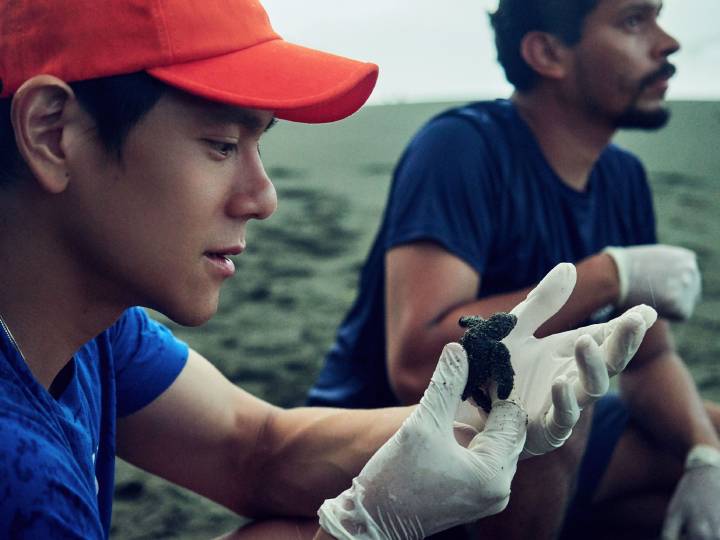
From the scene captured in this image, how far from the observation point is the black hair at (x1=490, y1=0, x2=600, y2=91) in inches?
74.5

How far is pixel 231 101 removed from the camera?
3.09 ft

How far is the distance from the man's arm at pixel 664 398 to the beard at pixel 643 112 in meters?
0.41

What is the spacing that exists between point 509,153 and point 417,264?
0.31 meters

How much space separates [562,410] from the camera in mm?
948

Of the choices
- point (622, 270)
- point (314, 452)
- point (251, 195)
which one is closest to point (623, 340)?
point (251, 195)

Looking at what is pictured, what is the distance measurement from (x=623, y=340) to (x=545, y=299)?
0.39 ft

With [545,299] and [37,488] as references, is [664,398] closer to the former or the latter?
[545,299]

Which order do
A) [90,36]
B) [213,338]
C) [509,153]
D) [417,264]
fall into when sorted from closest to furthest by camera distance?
1. [90,36]
2. [417,264]
3. [509,153]
4. [213,338]

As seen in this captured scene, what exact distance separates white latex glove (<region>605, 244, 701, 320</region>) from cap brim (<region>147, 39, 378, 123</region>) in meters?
0.75

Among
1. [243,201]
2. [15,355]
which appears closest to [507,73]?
[243,201]

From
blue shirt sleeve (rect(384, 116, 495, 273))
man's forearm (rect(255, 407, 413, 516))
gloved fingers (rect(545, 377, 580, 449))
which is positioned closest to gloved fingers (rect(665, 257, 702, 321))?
blue shirt sleeve (rect(384, 116, 495, 273))

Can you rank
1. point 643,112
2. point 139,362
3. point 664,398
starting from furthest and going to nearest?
1. point 643,112
2. point 664,398
3. point 139,362

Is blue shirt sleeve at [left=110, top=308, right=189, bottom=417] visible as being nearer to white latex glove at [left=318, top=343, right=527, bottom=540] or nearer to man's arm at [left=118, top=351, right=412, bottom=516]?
man's arm at [left=118, top=351, right=412, bottom=516]

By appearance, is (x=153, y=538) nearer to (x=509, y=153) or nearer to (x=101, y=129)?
(x=509, y=153)
